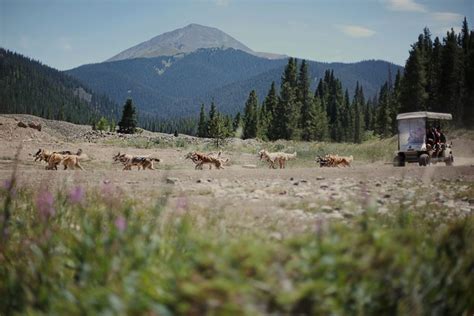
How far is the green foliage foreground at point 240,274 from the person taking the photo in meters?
2.33

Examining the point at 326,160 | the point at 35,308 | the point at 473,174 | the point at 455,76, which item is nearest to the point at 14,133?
the point at 326,160

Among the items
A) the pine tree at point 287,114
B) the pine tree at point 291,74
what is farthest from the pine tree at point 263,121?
the pine tree at point 291,74

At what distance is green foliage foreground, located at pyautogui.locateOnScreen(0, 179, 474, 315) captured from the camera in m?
2.33

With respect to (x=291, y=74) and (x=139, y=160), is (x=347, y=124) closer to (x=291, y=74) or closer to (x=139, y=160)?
(x=291, y=74)

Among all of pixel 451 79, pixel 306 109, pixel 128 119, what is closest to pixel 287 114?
pixel 306 109

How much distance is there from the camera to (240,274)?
2354mm

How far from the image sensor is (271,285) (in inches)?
92.2

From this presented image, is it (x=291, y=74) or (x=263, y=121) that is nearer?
(x=291, y=74)

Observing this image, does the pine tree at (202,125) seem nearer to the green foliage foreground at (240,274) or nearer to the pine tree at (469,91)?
the pine tree at (469,91)

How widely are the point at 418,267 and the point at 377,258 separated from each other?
1.92 feet

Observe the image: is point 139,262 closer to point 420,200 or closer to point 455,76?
point 420,200

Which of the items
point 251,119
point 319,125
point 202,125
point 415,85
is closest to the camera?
point 415,85

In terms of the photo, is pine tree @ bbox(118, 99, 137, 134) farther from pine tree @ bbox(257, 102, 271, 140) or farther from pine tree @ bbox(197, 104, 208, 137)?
pine tree @ bbox(197, 104, 208, 137)

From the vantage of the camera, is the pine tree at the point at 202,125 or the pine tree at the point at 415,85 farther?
the pine tree at the point at 202,125
